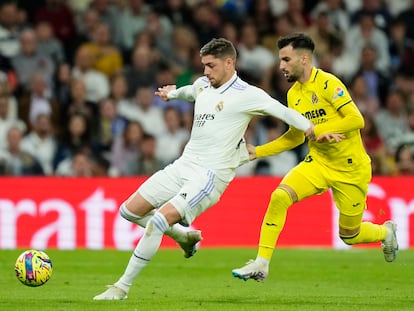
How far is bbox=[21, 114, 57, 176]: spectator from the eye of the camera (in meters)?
19.3

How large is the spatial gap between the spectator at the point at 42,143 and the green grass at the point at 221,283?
263 cm

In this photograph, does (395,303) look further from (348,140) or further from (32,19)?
(32,19)

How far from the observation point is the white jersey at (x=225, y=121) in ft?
36.1

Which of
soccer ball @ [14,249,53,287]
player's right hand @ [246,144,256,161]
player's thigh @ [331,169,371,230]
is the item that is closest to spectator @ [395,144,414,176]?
player's thigh @ [331,169,371,230]

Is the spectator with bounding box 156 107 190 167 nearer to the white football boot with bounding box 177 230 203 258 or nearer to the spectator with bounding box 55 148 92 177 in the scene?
the spectator with bounding box 55 148 92 177

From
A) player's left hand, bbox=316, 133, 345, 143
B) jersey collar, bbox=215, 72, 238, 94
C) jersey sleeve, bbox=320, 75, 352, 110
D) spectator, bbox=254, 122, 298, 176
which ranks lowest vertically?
spectator, bbox=254, 122, 298, 176

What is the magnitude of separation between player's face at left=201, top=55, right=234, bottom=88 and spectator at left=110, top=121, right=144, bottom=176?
8495 mm

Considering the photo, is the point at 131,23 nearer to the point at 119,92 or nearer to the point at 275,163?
the point at 119,92

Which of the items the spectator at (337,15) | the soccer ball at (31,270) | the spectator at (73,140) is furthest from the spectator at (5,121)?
the soccer ball at (31,270)

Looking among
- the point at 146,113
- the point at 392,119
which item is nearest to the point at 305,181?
the point at 146,113

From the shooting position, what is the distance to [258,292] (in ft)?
39.0

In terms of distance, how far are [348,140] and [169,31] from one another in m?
10.6

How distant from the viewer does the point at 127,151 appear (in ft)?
64.7

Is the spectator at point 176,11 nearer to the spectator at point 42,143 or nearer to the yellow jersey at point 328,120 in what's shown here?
the spectator at point 42,143
